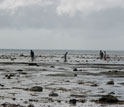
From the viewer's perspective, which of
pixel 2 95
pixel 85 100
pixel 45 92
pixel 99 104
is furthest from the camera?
pixel 45 92

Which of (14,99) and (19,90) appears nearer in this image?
(14,99)

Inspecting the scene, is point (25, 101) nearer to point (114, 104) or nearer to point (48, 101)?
point (48, 101)

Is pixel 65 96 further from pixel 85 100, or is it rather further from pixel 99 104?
pixel 99 104

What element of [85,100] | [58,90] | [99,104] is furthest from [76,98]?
[58,90]

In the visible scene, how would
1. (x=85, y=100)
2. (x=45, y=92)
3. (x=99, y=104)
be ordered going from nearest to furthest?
(x=99, y=104) < (x=85, y=100) < (x=45, y=92)

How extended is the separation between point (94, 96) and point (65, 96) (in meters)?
1.70

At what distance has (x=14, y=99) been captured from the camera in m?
20.4

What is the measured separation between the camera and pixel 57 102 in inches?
771

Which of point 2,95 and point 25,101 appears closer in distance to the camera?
point 25,101

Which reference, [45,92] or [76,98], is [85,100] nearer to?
[76,98]

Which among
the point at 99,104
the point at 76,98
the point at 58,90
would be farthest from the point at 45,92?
the point at 99,104

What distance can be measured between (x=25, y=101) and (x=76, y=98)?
3.07 m

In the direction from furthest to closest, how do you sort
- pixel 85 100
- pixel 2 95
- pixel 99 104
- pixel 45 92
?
pixel 45 92 < pixel 2 95 < pixel 85 100 < pixel 99 104

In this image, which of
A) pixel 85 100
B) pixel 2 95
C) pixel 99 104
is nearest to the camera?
pixel 99 104
